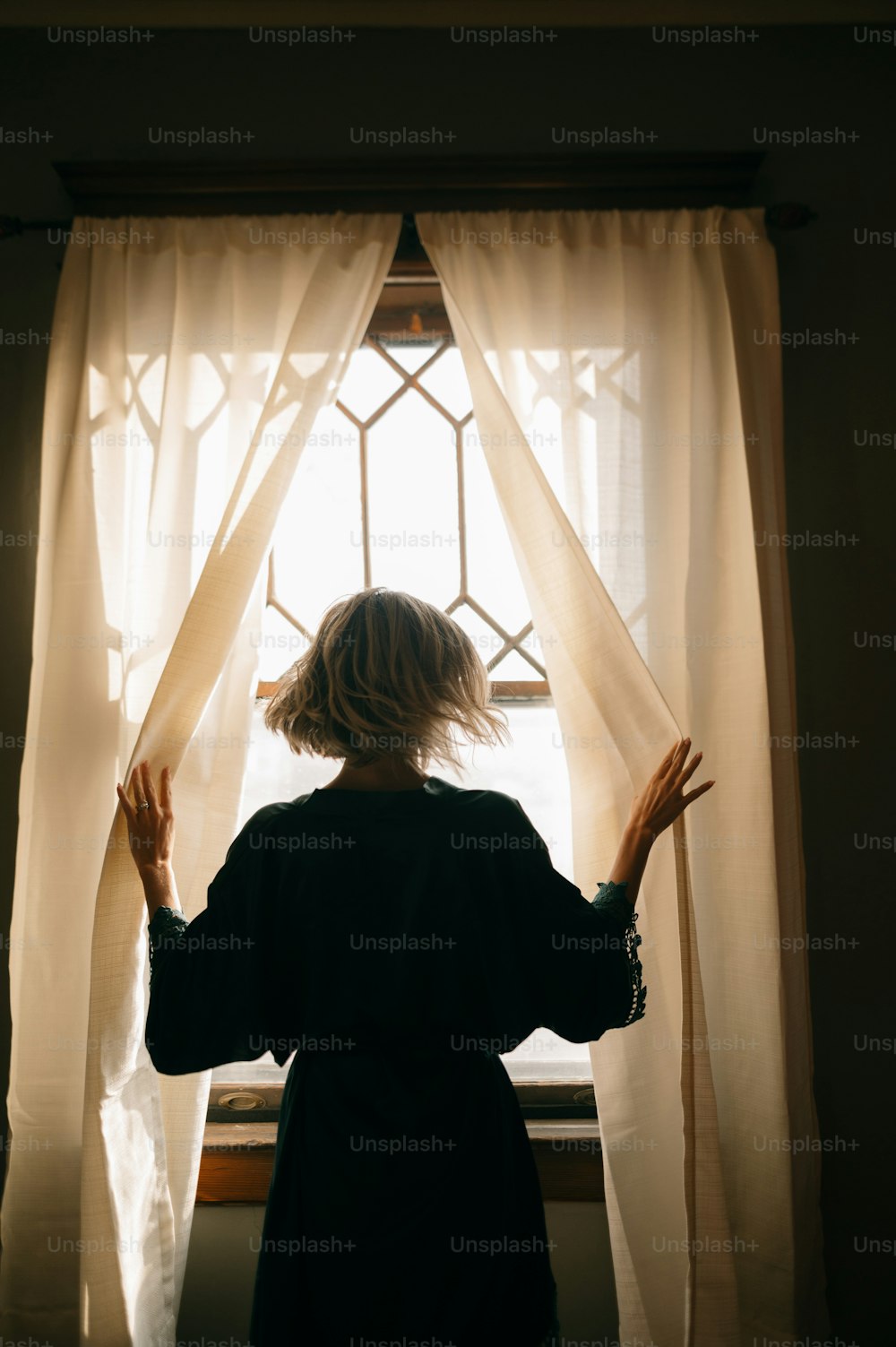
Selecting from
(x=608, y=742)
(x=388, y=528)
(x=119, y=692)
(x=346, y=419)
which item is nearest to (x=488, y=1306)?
(x=608, y=742)

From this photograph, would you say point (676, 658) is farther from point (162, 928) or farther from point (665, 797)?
point (162, 928)

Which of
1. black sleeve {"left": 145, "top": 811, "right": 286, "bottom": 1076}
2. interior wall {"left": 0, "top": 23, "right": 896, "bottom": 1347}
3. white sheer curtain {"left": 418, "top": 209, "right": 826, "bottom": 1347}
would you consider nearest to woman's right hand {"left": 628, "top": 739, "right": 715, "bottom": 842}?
white sheer curtain {"left": 418, "top": 209, "right": 826, "bottom": 1347}

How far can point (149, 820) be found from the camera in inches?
54.6

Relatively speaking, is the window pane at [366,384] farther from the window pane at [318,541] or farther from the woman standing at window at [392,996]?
the woman standing at window at [392,996]

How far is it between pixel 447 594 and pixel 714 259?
80cm

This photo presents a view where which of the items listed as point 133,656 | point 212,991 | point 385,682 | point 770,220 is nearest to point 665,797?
point 385,682

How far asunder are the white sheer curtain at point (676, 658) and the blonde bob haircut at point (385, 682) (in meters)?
0.38

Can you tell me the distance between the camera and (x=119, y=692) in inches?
60.8

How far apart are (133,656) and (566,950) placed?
0.90m

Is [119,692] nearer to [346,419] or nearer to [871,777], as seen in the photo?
[346,419]

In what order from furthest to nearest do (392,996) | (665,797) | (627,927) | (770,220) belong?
(770,220), (665,797), (627,927), (392,996)

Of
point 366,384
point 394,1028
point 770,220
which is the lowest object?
point 394,1028

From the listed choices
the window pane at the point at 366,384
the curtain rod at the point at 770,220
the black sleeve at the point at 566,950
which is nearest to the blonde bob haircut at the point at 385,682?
Answer: the black sleeve at the point at 566,950

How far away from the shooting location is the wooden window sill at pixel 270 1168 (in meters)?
1.52
